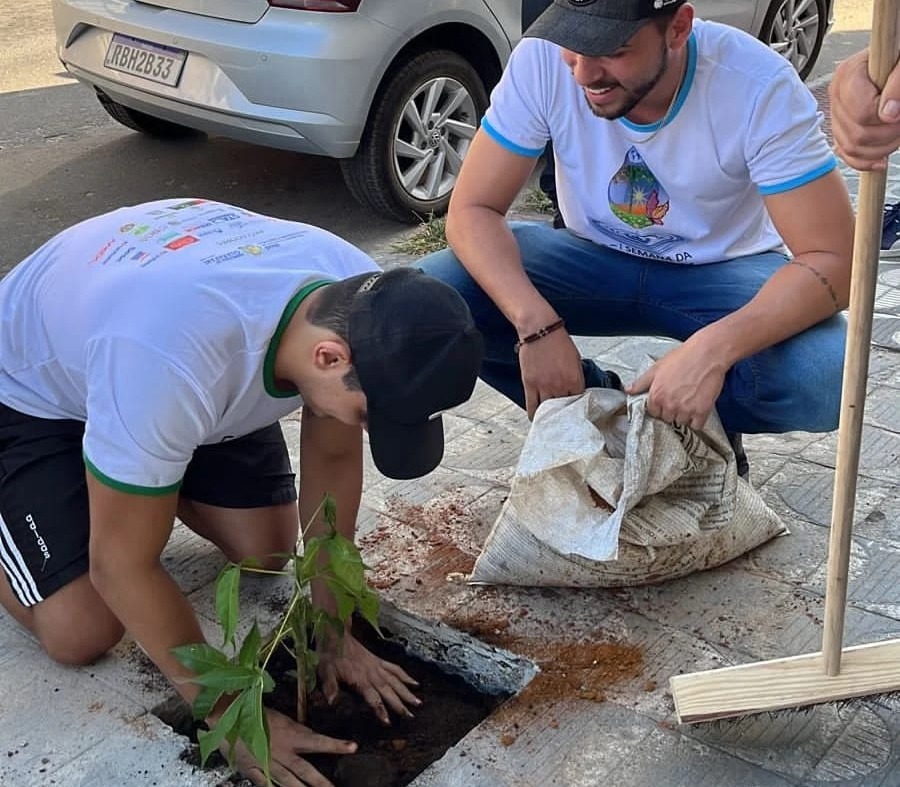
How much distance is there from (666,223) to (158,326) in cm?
138

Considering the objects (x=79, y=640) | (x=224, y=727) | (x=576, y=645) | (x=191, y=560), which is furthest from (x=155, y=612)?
(x=576, y=645)

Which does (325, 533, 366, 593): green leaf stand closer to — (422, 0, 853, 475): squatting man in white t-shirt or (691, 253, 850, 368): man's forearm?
(422, 0, 853, 475): squatting man in white t-shirt

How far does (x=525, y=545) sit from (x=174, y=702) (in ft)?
2.68

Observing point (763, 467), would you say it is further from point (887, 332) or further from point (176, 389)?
point (176, 389)

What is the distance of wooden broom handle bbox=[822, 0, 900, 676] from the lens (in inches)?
65.2

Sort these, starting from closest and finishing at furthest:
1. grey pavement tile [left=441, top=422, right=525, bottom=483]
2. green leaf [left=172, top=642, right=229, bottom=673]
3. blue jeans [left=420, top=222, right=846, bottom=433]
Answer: green leaf [left=172, top=642, right=229, bottom=673] → blue jeans [left=420, top=222, right=846, bottom=433] → grey pavement tile [left=441, top=422, right=525, bottom=483]

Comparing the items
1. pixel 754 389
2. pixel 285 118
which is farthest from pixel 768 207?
pixel 285 118

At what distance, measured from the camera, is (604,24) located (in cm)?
244

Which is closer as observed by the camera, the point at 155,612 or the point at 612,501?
the point at 155,612

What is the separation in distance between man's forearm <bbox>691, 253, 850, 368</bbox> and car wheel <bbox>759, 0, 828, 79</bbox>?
16.0ft

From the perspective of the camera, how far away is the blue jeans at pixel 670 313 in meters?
2.57

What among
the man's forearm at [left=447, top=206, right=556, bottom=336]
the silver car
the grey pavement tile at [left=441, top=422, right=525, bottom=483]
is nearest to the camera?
the man's forearm at [left=447, top=206, right=556, bottom=336]

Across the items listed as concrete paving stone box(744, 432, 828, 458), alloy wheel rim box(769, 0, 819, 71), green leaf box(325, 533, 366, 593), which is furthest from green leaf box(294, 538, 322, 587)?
alloy wheel rim box(769, 0, 819, 71)

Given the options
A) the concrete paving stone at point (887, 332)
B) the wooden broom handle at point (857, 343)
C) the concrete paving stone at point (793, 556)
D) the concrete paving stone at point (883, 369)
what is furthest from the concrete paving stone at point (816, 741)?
the concrete paving stone at point (887, 332)
